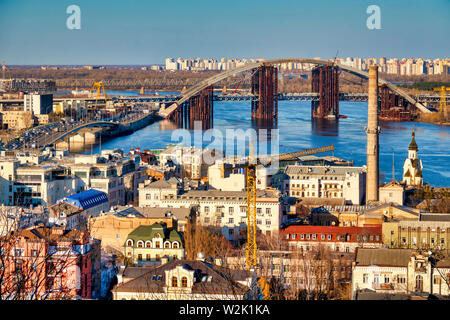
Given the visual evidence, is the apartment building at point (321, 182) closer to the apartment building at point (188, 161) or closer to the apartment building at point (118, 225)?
the apartment building at point (188, 161)

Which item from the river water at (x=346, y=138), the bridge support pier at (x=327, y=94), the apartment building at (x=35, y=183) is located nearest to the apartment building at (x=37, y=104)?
the river water at (x=346, y=138)

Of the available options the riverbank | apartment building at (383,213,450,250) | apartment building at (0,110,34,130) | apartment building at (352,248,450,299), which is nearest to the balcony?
apartment building at (352,248,450,299)

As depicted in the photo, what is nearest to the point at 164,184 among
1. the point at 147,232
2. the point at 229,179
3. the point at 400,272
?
the point at 229,179

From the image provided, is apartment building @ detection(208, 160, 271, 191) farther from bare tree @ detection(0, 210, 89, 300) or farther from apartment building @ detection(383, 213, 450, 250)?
bare tree @ detection(0, 210, 89, 300)

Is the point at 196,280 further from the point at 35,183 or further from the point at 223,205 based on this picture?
the point at 35,183

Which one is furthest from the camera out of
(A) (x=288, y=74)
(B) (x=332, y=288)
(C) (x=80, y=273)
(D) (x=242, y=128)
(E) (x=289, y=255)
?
(A) (x=288, y=74)
